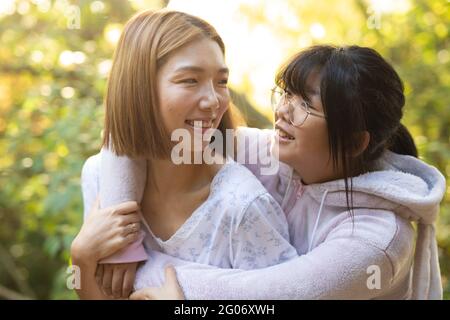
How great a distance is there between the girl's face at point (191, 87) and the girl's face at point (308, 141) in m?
0.15

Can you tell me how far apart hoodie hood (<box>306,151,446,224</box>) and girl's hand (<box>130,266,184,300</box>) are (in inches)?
14.3

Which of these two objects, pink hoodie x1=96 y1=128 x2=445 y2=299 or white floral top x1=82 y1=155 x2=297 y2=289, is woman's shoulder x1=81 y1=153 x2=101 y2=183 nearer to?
pink hoodie x1=96 y1=128 x2=445 y2=299

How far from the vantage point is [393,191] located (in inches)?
49.6

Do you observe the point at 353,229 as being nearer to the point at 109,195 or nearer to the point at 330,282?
the point at 330,282

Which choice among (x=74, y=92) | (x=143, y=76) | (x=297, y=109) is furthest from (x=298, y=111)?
(x=74, y=92)

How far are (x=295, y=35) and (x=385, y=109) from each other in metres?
1.36

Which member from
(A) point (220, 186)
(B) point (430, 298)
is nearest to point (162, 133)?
(A) point (220, 186)

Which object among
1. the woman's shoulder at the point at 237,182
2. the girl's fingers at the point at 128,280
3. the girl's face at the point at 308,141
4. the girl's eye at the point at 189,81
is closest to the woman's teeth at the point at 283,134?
the girl's face at the point at 308,141

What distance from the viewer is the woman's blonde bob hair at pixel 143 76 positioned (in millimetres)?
1272

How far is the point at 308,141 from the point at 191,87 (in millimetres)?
273

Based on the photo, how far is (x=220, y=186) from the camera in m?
1.37

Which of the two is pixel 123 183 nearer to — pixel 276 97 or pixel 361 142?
pixel 276 97

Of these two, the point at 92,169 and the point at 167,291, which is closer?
the point at 167,291

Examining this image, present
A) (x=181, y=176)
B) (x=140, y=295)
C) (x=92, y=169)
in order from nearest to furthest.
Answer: (x=140, y=295), (x=181, y=176), (x=92, y=169)
